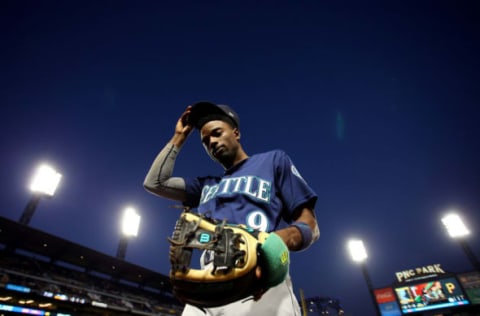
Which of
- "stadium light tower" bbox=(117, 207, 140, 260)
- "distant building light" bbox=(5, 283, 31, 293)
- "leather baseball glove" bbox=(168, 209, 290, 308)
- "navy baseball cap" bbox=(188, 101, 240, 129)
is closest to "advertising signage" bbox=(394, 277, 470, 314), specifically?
"stadium light tower" bbox=(117, 207, 140, 260)

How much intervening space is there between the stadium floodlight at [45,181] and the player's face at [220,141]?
1006 inches

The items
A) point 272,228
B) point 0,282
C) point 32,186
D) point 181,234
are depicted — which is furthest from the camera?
point 32,186

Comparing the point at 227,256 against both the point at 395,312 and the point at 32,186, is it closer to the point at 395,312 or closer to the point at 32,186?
the point at 32,186

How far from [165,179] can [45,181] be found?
25693 mm

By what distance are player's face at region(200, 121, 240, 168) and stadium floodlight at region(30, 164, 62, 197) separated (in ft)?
83.8

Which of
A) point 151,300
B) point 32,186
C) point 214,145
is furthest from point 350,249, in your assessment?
point 32,186

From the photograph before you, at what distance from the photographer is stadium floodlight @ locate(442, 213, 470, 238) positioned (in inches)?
765

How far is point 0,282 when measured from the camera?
14.7m

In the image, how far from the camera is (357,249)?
77.0 feet

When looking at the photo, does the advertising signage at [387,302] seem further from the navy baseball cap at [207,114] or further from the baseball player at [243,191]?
the navy baseball cap at [207,114]

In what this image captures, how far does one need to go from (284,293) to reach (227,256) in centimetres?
69

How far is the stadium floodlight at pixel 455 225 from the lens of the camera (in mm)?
19428

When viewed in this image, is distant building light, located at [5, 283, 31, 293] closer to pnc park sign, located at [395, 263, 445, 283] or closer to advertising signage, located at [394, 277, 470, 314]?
advertising signage, located at [394, 277, 470, 314]

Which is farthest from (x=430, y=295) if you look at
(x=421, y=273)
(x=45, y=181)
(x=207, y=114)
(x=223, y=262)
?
(x=45, y=181)
